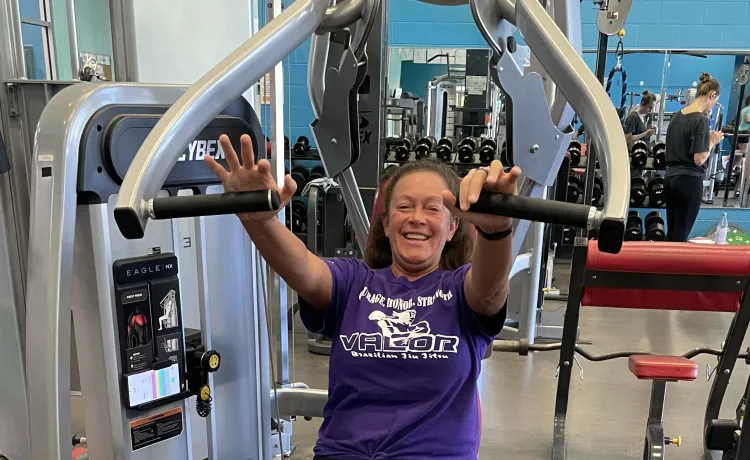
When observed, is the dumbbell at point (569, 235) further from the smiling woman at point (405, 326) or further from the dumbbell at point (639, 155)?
the smiling woman at point (405, 326)

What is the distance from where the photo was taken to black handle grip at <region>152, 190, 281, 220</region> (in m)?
0.86

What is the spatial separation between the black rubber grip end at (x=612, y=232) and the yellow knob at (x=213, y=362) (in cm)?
111

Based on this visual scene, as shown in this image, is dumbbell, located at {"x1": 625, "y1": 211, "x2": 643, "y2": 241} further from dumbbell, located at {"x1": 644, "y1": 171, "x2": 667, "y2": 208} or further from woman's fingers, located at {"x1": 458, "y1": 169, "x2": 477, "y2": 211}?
woman's fingers, located at {"x1": 458, "y1": 169, "x2": 477, "y2": 211}

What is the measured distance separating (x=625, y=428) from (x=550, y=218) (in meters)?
2.37

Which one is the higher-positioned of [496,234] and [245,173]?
[245,173]

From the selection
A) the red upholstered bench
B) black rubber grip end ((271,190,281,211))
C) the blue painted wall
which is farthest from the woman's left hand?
the blue painted wall

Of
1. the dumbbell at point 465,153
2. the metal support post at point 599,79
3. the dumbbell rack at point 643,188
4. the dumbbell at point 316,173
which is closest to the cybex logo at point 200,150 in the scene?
the metal support post at point 599,79

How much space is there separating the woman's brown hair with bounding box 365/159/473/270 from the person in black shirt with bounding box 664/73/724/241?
3749 mm

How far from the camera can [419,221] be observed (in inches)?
52.9

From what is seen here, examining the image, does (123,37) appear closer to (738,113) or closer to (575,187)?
(575,187)

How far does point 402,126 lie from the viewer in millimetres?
5570

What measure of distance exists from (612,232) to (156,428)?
1.20 meters

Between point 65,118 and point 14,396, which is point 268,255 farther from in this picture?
point 14,396

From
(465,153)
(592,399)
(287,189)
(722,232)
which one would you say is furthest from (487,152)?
(287,189)
